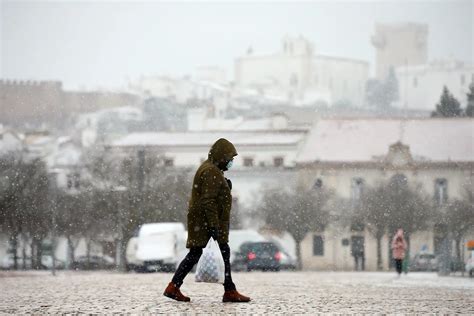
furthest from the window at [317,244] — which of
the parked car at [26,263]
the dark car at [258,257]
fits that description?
the dark car at [258,257]

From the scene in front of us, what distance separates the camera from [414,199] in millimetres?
68688

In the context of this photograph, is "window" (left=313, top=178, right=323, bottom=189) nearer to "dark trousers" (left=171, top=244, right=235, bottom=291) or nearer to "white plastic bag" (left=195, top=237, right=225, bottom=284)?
"white plastic bag" (left=195, top=237, right=225, bottom=284)

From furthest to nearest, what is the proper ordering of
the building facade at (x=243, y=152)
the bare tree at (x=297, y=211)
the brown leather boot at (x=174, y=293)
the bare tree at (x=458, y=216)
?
1. the building facade at (x=243, y=152)
2. the bare tree at (x=297, y=211)
3. the bare tree at (x=458, y=216)
4. the brown leather boot at (x=174, y=293)

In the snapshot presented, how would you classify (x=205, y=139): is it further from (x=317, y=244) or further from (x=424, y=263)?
(x=424, y=263)

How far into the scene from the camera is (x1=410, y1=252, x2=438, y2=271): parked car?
59.7 meters

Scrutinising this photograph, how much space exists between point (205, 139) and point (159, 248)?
2044 inches

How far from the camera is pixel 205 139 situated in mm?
89750

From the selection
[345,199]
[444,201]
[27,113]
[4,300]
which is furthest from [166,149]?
[27,113]

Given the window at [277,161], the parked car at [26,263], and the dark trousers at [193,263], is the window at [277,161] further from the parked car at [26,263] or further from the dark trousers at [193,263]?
the dark trousers at [193,263]

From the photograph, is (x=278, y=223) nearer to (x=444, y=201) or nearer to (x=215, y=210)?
(x=444, y=201)

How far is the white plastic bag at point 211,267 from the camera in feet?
44.3

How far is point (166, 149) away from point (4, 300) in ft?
233

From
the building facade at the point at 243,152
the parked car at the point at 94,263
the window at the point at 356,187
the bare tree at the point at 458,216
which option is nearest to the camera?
the parked car at the point at 94,263

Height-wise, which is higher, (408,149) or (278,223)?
(408,149)
